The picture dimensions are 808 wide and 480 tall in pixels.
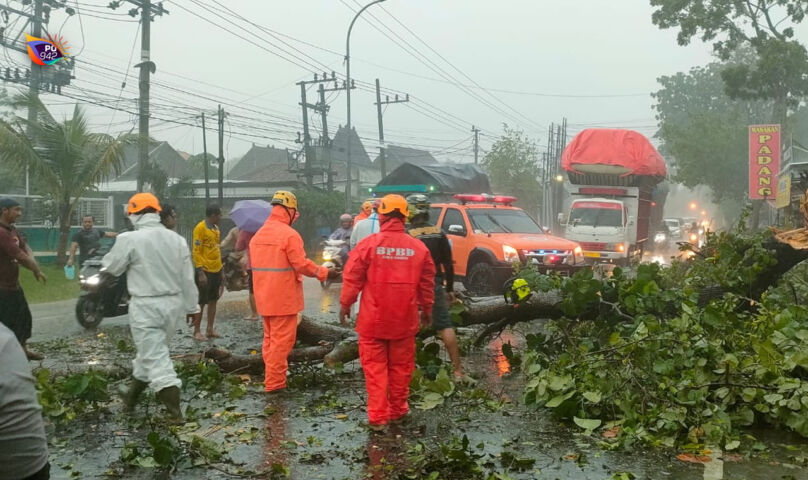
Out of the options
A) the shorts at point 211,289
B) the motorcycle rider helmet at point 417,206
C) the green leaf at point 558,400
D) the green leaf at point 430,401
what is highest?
the motorcycle rider helmet at point 417,206

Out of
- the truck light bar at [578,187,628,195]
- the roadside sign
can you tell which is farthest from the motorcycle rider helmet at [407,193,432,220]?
the truck light bar at [578,187,628,195]

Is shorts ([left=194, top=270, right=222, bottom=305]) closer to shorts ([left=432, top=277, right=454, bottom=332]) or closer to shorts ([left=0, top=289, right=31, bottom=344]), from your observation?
shorts ([left=0, top=289, right=31, bottom=344])

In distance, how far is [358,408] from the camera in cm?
633

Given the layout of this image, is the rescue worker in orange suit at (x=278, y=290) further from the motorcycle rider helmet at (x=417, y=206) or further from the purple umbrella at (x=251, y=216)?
the purple umbrella at (x=251, y=216)

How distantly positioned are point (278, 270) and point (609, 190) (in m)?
18.8

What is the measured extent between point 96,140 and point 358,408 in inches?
641

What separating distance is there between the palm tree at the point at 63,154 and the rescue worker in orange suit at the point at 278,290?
1457 centimetres

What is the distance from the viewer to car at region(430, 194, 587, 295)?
13625 mm

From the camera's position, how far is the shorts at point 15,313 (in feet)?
25.3

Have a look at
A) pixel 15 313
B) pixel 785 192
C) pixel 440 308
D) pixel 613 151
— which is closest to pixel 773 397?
pixel 440 308

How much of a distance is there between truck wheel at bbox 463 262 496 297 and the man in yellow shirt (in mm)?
5009

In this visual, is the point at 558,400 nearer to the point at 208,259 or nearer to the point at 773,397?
the point at 773,397

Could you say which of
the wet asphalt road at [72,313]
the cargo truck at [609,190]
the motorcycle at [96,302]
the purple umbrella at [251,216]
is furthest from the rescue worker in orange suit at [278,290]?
the cargo truck at [609,190]

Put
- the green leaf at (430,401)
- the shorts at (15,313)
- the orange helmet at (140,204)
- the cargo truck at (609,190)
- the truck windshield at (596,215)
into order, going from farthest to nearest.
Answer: the truck windshield at (596,215)
the cargo truck at (609,190)
the shorts at (15,313)
the green leaf at (430,401)
the orange helmet at (140,204)
